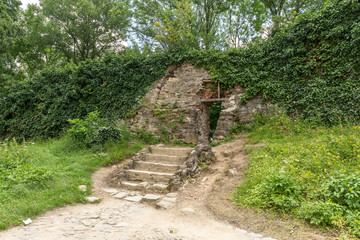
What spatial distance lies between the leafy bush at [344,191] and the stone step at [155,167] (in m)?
3.47

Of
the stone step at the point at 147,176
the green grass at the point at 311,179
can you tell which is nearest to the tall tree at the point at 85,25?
the stone step at the point at 147,176

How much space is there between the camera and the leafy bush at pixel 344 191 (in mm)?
3053

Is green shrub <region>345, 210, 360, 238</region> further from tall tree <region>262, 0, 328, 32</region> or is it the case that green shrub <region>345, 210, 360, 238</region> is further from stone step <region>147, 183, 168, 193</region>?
tall tree <region>262, 0, 328, 32</region>

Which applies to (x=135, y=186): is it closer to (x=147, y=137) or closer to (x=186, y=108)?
(x=147, y=137)

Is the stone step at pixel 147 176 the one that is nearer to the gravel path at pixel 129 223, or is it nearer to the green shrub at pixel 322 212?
the gravel path at pixel 129 223

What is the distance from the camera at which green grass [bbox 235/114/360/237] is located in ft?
9.98

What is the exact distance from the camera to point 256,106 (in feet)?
28.1

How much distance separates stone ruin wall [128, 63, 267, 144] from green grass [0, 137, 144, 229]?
83.5 inches

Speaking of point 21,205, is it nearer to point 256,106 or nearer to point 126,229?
point 126,229

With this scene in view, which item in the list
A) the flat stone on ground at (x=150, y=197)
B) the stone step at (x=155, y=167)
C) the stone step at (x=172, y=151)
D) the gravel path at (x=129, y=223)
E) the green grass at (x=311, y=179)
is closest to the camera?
the gravel path at (x=129, y=223)

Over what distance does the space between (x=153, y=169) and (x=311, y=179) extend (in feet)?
12.7

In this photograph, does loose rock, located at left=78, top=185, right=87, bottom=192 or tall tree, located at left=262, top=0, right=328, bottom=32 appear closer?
loose rock, located at left=78, top=185, right=87, bottom=192

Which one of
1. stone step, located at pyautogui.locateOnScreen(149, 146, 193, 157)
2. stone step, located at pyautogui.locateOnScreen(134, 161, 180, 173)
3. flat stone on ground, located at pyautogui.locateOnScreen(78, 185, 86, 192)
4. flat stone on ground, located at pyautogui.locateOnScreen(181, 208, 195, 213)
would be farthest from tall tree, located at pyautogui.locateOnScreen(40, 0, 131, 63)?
flat stone on ground, located at pyautogui.locateOnScreen(181, 208, 195, 213)

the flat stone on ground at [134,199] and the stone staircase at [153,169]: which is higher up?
the stone staircase at [153,169]
